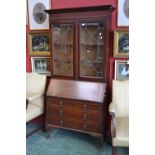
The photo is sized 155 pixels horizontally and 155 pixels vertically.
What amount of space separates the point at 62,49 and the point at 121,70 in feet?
3.02

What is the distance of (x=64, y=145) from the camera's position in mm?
2793

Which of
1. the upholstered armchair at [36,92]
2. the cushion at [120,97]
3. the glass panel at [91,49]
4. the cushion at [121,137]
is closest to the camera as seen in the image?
the cushion at [121,137]

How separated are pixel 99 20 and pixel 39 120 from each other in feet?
6.74

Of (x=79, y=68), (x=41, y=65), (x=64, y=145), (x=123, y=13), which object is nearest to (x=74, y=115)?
(x=64, y=145)

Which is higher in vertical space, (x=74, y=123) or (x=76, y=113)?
(x=76, y=113)

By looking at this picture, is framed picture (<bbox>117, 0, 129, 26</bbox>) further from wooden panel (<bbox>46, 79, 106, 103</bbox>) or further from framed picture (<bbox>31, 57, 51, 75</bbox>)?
framed picture (<bbox>31, 57, 51, 75</bbox>)

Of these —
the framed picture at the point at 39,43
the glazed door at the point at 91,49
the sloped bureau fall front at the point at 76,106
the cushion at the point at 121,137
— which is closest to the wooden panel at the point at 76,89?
the sloped bureau fall front at the point at 76,106

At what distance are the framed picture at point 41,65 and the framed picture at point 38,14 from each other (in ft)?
1.73

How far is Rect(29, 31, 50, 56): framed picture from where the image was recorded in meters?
3.22

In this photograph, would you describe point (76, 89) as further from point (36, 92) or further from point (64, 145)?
point (64, 145)

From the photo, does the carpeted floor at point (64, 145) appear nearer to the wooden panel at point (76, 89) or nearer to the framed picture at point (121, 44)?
the wooden panel at point (76, 89)

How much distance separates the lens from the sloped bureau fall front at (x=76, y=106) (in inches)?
102

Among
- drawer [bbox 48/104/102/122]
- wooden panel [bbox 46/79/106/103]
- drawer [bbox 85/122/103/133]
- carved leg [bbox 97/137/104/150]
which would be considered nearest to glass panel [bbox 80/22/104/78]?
wooden panel [bbox 46/79/106/103]
